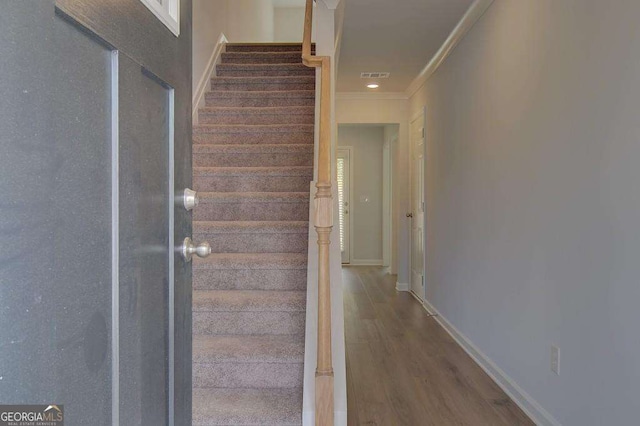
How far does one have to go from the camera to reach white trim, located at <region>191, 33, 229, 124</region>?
3759 millimetres

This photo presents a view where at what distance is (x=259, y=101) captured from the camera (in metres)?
3.98

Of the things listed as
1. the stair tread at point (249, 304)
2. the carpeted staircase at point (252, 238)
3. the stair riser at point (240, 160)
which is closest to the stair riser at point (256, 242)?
the carpeted staircase at point (252, 238)

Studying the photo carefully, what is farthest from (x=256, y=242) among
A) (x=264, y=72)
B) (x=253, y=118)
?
(x=264, y=72)

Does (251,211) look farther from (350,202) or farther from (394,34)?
(350,202)

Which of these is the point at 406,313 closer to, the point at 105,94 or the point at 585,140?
the point at 585,140

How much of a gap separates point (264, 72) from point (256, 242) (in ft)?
7.21

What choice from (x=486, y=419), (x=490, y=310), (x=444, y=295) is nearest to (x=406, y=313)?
(x=444, y=295)

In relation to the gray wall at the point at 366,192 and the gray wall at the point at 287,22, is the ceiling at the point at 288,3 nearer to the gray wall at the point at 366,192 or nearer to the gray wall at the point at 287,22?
the gray wall at the point at 287,22

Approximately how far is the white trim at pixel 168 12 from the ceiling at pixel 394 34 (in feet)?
7.65

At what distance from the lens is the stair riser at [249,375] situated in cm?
199

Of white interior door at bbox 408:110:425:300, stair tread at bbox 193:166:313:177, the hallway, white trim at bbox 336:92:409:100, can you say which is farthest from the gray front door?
white trim at bbox 336:92:409:100

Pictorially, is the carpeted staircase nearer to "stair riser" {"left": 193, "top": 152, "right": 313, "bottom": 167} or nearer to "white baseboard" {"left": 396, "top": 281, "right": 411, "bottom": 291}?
"stair riser" {"left": 193, "top": 152, "right": 313, "bottom": 167}

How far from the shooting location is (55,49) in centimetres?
54

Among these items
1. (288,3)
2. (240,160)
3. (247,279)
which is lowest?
(247,279)
